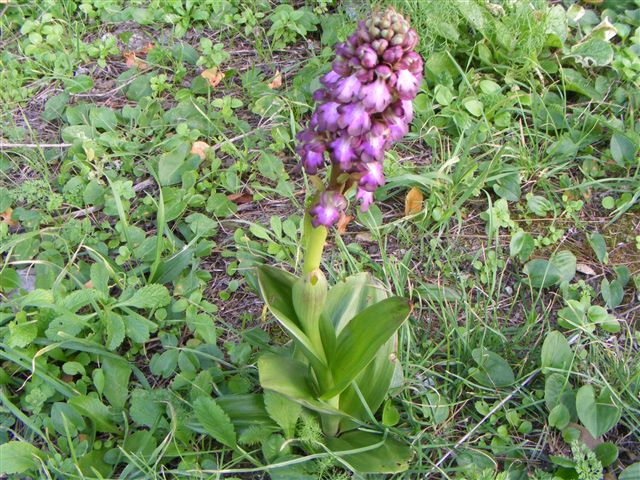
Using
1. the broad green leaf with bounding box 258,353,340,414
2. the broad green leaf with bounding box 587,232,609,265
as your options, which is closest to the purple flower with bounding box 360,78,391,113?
the broad green leaf with bounding box 258,353,340,414

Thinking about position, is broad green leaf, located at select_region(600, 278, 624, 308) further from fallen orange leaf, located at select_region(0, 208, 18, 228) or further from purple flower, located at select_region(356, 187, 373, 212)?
fallen orange leaf, located at select_region(0, 208, 18, 228)

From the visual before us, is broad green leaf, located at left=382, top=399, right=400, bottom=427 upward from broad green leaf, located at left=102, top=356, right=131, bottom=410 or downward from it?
upward

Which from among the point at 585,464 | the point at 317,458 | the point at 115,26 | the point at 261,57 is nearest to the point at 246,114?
the point at 261,57

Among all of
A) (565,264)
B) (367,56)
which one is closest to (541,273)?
(565,264)

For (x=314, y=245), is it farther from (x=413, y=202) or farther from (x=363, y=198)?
(x=413, y=202)

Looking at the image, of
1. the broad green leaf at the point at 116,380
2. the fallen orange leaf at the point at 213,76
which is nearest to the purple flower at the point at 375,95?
the broad green leaf at the point at 116,380
